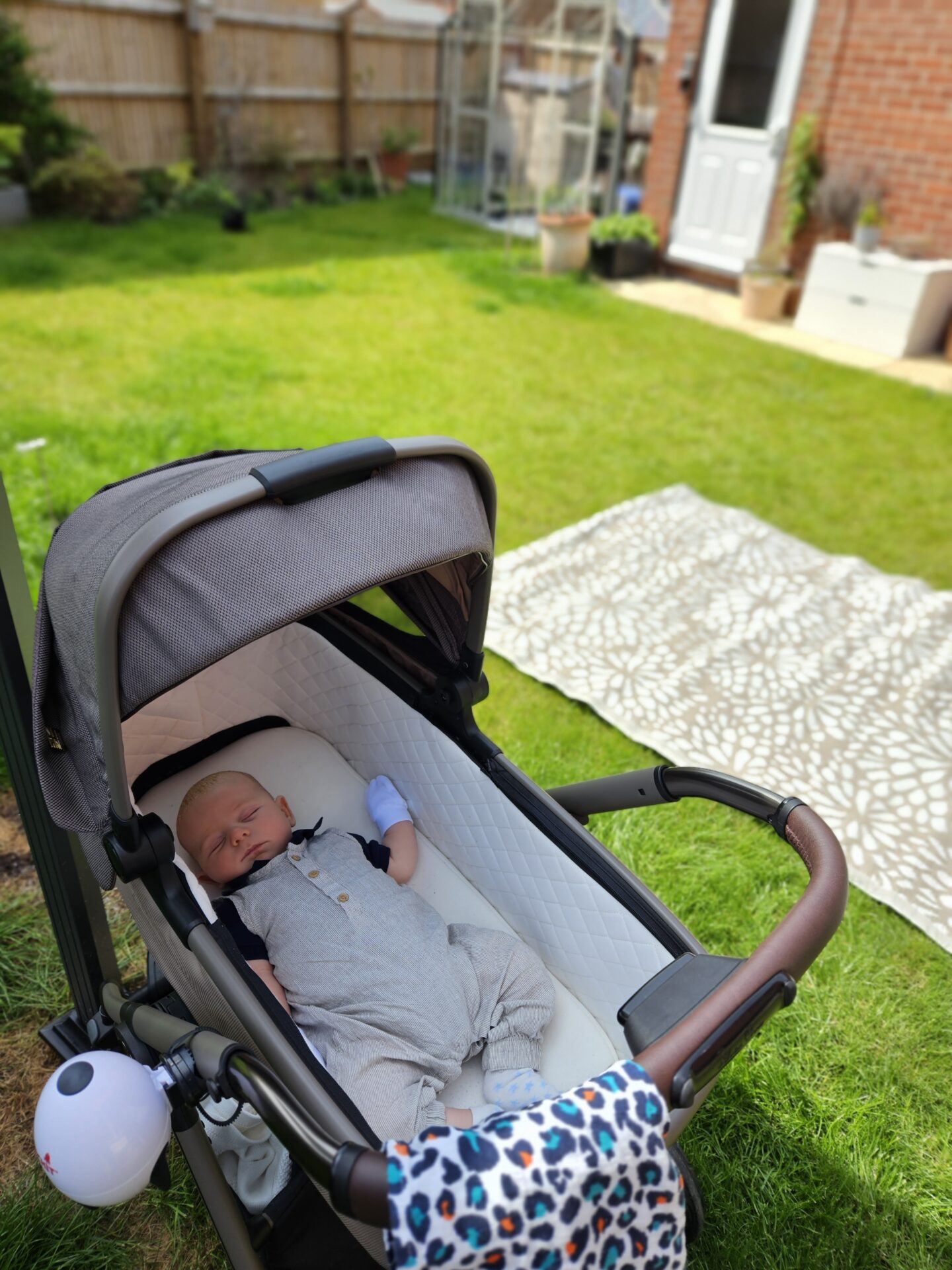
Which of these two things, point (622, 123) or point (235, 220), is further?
point (235, 220)

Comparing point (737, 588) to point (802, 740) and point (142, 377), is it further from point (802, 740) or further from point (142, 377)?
point (142, 377)

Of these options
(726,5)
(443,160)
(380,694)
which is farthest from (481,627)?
(443,160)

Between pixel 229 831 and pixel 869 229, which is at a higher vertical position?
pixel 869 229

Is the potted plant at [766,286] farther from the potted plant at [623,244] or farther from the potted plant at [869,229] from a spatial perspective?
the potted plant at [623,244]

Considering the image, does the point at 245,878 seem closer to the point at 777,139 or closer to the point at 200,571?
the point at 200,571

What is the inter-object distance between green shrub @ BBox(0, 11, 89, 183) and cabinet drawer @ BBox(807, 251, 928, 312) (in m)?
6.91

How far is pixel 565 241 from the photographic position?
752 centimetres

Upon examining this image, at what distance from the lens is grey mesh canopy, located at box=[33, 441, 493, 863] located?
4.00 ft

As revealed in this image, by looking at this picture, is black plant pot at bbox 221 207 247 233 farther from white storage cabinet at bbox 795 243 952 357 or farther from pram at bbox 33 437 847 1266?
pram at bbox 33 437 847 1266

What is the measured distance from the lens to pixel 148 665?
122 cm

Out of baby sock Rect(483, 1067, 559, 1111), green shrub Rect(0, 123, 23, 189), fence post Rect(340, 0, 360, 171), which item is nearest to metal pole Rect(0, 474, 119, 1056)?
baby sock Rect(483, 1067, 559, 1111)

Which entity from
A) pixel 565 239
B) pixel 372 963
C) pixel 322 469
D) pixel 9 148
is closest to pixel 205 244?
pixel 9 148

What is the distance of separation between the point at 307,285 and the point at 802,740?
18.2 feet

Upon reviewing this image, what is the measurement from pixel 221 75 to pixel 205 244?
116 inches
